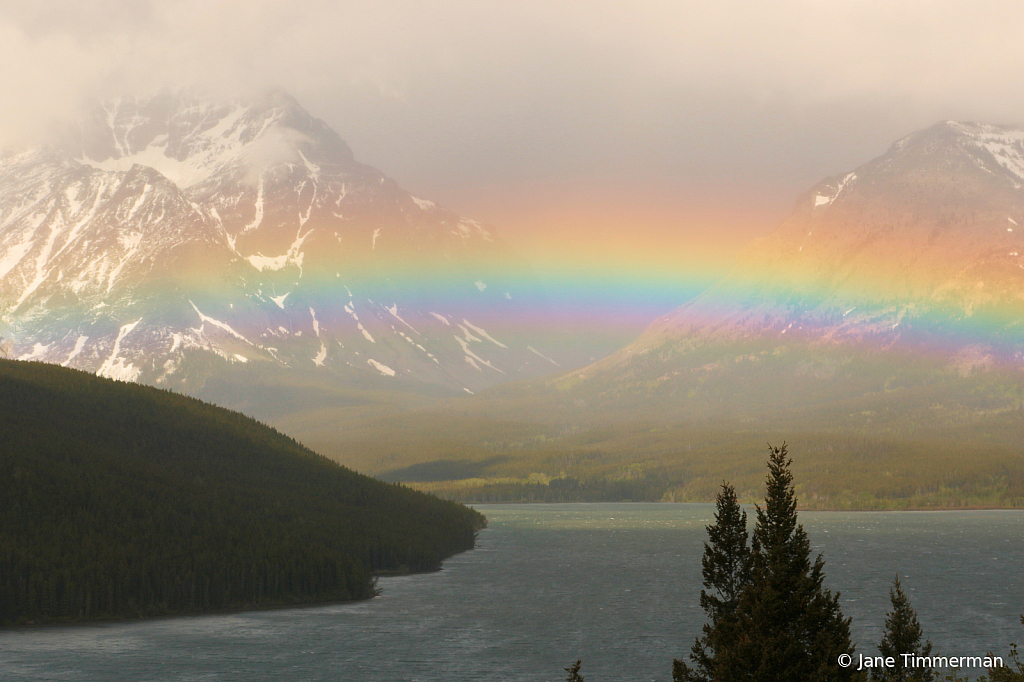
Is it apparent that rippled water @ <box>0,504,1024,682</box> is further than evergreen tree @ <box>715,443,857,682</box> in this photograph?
Yes

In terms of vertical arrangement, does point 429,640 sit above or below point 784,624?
below

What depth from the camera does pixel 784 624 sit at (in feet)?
189

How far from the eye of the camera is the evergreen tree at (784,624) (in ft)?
183

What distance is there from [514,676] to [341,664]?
24780 mm

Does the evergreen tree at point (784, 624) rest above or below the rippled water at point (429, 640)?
above

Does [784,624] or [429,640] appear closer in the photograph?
[784,624]

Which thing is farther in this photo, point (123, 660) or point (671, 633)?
point (671, 633)

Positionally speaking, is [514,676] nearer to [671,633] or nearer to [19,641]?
[671,633]

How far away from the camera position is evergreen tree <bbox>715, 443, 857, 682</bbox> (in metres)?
55.8

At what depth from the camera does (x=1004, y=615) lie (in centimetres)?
17675

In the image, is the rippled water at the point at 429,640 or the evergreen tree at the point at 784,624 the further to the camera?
the rippled water at the point at 429,640

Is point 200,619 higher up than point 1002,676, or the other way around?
point 1002,676

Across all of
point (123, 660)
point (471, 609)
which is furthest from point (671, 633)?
point (123, 660)

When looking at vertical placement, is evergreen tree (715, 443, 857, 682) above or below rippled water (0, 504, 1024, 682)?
above
